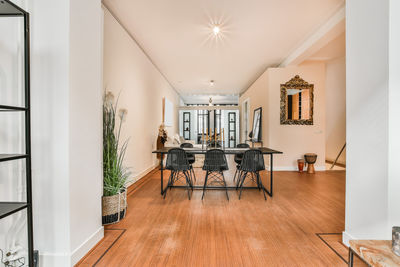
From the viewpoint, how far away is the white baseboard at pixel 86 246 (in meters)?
1.64

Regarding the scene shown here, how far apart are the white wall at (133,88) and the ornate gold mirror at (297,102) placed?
374cm

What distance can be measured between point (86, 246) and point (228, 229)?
1452 mm

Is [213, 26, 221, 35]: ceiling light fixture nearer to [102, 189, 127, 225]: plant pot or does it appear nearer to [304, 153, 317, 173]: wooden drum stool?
[102, 189, 127, 225]: plant pot

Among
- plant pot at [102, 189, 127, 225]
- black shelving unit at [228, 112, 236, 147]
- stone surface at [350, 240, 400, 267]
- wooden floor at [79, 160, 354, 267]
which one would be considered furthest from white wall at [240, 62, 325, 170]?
black shelving unit at [228, 112, 236, 147]

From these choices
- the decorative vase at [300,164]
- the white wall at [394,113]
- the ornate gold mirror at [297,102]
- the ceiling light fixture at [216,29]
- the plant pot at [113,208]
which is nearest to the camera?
the white wall at [394,113]

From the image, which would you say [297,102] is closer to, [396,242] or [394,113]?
[394,113]

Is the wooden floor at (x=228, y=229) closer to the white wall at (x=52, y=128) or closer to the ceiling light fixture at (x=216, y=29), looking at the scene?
the white wall at (x=52, y=128)

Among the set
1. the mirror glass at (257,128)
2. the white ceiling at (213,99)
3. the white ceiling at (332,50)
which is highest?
the white ceiling at (332,50)

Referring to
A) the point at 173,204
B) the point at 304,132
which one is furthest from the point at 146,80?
the point at 304,132

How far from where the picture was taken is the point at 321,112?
552 cm

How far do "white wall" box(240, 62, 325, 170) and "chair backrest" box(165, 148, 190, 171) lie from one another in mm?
3193

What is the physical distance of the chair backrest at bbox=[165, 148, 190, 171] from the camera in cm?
331

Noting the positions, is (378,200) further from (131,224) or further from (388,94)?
(131,224)

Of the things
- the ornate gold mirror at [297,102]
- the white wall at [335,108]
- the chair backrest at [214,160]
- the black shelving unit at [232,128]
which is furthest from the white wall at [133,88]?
the black shelving unit at [232,128]
